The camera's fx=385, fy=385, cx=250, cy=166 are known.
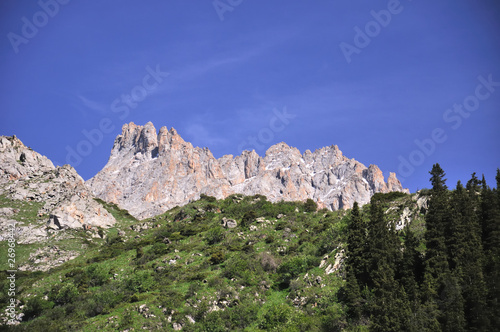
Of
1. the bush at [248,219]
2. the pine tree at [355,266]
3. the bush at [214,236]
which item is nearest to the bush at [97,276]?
the bush at [214,236]

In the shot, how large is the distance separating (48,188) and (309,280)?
7568 cm

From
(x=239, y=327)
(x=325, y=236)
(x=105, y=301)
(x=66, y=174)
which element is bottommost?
(x=239, y=327)

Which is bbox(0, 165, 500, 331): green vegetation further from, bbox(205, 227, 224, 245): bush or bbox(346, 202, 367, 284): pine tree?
bbox(205, 227, 224, 245): bush

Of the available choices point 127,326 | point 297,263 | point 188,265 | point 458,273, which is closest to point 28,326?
point 127,326

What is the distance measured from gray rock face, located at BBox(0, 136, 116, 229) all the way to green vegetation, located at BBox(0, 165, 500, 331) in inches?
859

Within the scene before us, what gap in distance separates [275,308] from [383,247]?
625 inches

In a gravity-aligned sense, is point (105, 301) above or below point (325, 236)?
below

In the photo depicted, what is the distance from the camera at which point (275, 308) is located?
4850 cm

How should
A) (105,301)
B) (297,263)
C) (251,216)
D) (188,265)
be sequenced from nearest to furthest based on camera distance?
1. (105,301)
2. (297,263)
3. (188,265)
4. (251,216)

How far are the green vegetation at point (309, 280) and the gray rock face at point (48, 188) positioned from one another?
2182cm

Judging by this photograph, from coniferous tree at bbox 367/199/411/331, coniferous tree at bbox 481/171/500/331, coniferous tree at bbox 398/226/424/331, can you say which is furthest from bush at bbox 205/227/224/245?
coniferous tree at bbox 481/171/500/331

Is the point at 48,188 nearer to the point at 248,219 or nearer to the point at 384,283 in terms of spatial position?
the point at 248,219

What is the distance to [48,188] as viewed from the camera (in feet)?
324

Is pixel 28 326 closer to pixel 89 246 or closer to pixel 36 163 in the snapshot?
pixel 89 246
